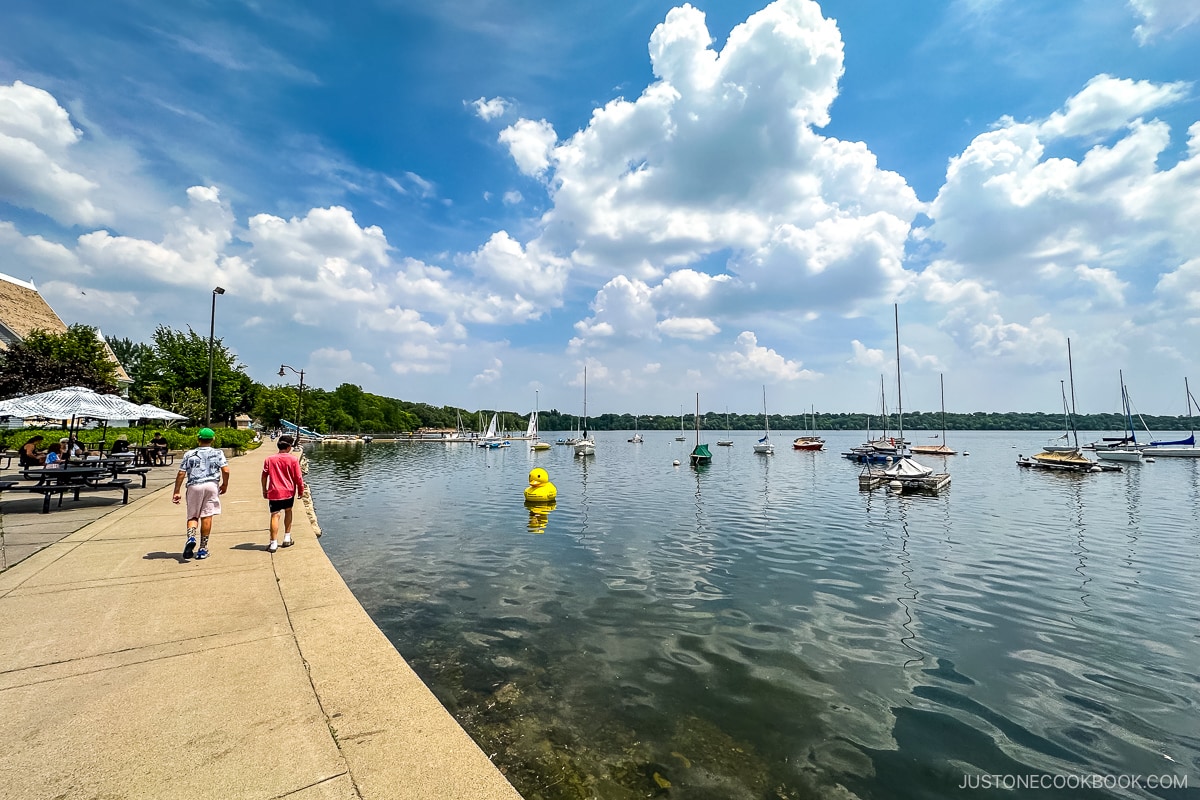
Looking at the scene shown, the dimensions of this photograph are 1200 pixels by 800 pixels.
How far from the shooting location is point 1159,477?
41219 mm

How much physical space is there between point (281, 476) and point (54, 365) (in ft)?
124

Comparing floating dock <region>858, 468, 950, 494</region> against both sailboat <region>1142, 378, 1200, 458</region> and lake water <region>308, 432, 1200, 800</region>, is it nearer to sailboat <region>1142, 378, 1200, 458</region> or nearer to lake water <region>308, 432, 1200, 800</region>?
lake water <region>308, 432, 1200, 800</region>

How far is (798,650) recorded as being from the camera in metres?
8.06

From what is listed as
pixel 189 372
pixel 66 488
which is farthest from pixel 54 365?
pixel 66 488

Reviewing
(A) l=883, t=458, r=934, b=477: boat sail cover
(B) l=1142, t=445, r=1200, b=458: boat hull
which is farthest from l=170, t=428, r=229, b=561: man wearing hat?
(B) l=1142, t=445, r=1200, b=458: boat hull

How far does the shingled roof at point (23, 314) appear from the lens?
45125 mm

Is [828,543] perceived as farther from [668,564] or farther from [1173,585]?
[1173,585]

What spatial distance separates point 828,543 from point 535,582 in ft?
33.3

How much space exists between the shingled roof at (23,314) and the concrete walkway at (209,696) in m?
56.2

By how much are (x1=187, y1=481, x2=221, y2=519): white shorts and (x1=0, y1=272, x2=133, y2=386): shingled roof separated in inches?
2112

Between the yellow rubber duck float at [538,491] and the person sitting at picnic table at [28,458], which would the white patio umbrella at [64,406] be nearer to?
the person sitting at picnic table at [28,458]

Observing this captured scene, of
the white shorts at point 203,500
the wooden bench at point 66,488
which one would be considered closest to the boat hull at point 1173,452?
the white shorts at point 203,500

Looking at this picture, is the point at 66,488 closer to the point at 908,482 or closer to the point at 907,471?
the point at 908,482

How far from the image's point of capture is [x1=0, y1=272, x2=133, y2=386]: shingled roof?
45.1 meters
